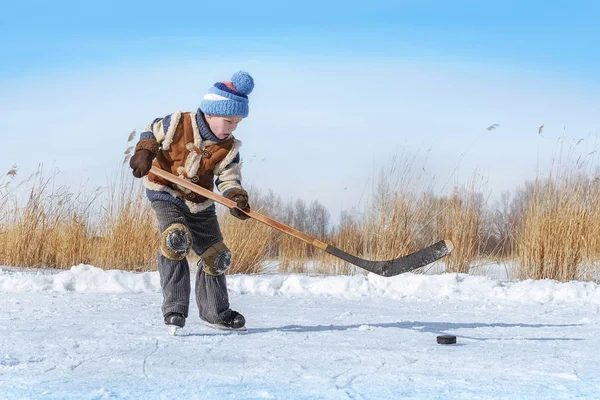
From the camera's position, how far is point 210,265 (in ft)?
12.5

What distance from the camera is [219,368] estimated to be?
9.42ft

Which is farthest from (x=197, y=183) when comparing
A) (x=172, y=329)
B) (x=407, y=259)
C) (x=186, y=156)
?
(x=407, y=259)

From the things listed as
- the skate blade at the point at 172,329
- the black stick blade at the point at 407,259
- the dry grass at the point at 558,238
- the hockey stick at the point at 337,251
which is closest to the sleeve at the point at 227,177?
the hockey stick at the point at 337,251

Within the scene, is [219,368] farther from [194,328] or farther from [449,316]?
[449,316]

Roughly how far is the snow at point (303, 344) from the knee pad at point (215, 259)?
309 millimetres

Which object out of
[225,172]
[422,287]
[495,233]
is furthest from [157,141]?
[495,233]

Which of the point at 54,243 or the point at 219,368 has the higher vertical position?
the point at 54,243

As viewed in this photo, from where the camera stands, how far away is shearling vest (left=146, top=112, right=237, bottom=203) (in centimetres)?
370

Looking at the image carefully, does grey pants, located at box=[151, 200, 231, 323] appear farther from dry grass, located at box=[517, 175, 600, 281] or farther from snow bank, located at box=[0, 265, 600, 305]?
dry grass, located at box=[517, 175, 600, 281]

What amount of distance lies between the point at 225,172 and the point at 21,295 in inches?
96.0

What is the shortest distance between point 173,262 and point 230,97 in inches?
32.8

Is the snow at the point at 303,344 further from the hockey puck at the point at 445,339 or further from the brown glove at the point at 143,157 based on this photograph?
the brown glove at the point at 143,157

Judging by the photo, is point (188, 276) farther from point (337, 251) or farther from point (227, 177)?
point (337, 251)

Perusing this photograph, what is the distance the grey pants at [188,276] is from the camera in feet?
11.9
